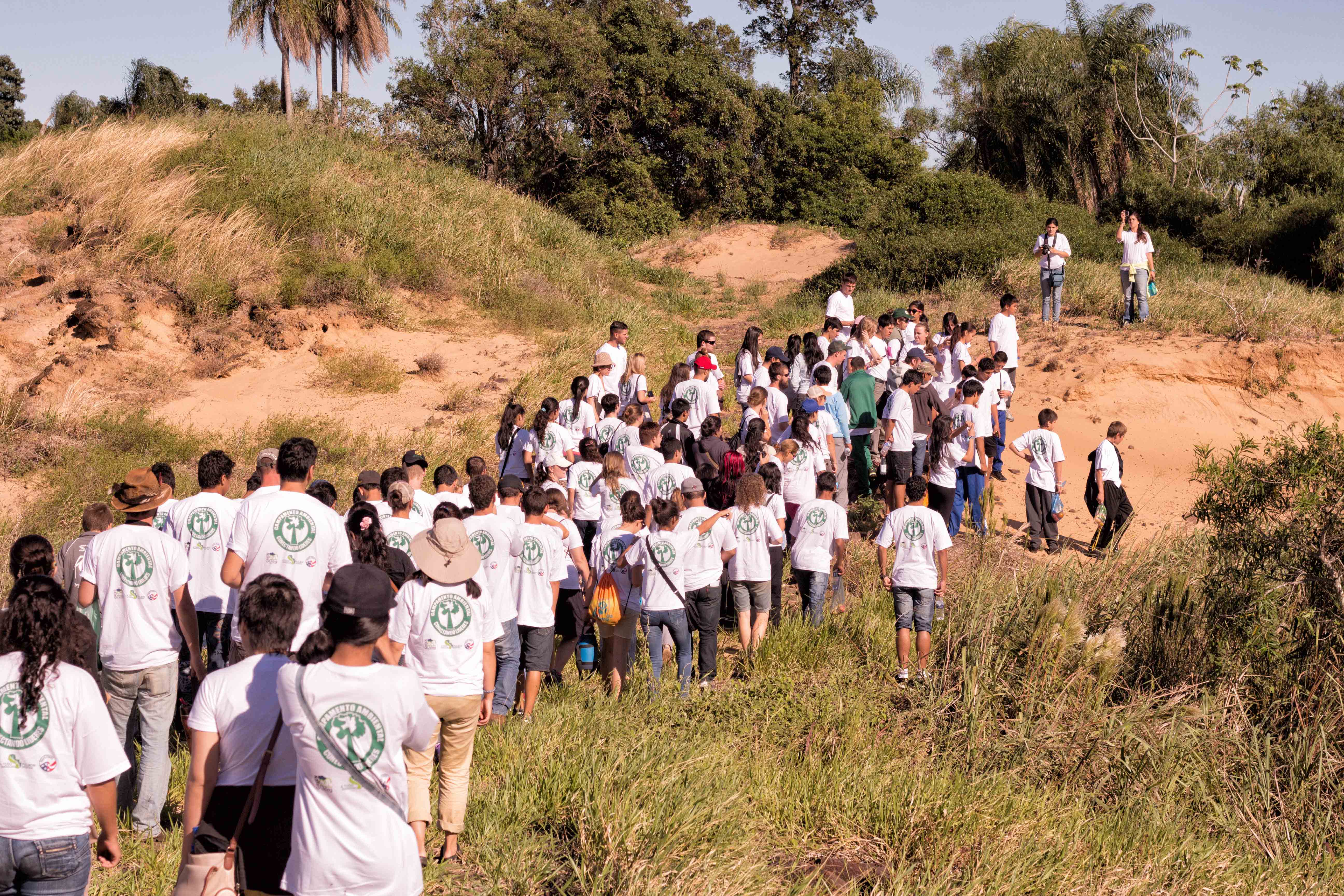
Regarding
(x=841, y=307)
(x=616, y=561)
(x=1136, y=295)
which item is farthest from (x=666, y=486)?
(x=1136, y=295)

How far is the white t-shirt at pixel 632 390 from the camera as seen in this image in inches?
436

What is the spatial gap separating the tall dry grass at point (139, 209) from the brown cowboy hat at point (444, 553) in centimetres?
1298

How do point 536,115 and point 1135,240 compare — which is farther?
point 536,115

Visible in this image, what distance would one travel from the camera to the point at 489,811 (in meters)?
5.46

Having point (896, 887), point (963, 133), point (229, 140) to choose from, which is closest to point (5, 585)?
point (896, 887)

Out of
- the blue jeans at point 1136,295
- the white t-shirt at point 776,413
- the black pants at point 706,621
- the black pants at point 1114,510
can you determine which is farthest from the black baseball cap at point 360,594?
the blue jeans at point 1136,295

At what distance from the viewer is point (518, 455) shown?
955cm

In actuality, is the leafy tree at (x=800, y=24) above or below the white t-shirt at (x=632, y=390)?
above

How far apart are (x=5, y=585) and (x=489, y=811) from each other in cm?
573

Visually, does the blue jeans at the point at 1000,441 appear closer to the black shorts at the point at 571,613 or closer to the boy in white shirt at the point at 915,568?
the boy in white shirt at the point at 915,568

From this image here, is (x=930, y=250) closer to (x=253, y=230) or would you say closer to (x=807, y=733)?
(x=253, y=230)

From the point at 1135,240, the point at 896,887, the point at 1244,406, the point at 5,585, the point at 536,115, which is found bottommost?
the point at 896,887

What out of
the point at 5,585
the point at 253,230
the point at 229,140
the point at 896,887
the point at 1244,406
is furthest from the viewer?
the point at 229,140

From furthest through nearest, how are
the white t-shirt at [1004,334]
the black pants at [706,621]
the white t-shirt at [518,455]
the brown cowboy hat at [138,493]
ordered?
the white t-shirt at [1004,334] → the white t-shirt at [518,455] → the black pants at [706,621] → the brown cowboy hat at [138,493]
